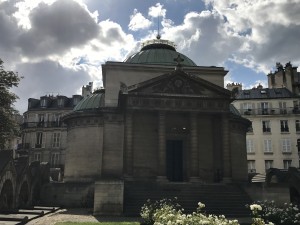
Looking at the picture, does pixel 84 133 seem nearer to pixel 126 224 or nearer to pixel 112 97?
pixel 112 97

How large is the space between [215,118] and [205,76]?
722cm

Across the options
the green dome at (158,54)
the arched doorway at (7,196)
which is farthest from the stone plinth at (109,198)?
the green dome at (158,54)

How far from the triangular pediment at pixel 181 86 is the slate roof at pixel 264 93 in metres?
29.8

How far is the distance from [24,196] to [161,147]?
1248 cm

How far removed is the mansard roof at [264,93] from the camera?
58719mm

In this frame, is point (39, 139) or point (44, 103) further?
point (44, 103)

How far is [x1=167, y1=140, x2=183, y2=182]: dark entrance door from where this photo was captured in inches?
1272

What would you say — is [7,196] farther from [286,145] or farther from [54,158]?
[286,145]

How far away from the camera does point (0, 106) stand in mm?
29422

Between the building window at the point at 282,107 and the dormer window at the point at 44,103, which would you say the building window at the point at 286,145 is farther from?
the dormer window at the point at 44,103

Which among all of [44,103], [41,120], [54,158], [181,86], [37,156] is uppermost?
[44,103]

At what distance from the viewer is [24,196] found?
28797mm

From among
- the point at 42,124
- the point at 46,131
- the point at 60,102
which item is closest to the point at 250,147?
the point at 60,102

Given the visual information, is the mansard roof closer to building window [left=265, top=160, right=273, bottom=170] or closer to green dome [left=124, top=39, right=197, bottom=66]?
building window [left=265, top=160, right=273, bottom=170]
